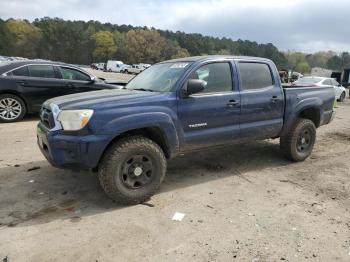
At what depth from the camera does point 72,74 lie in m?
9.98

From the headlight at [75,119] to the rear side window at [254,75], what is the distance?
247 centimetres

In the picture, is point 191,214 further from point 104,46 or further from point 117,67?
point 104,46

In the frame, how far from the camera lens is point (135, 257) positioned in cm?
340

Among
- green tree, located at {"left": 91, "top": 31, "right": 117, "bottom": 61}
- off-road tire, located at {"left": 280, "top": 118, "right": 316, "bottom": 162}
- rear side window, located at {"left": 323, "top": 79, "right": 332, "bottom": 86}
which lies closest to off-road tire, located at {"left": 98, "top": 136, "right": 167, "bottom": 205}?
off-road tire, located at {"left": 280, "top": 118, "right": 316, "bottom": 162}

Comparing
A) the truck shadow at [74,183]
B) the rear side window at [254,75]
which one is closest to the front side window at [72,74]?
the truck shadow at [74,183]

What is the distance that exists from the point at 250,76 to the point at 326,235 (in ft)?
8.85

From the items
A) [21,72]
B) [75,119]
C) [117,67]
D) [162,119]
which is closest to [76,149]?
[75,119]

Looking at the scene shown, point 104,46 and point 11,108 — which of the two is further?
point 104,46

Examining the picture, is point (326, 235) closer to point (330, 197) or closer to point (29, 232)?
point (330, 197)

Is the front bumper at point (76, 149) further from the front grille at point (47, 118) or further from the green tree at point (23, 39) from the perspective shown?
Result: the green tree at point (23, 39)

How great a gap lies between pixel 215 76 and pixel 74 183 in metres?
2.52

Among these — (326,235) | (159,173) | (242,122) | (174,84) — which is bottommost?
(326,235)

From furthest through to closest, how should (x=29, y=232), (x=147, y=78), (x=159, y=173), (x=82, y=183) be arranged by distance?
(x=147, y=78) → (x=82, y=183) → (x=159, y=173) → (x=29, y=232)

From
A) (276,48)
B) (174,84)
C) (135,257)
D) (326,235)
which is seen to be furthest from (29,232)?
(276,48)
